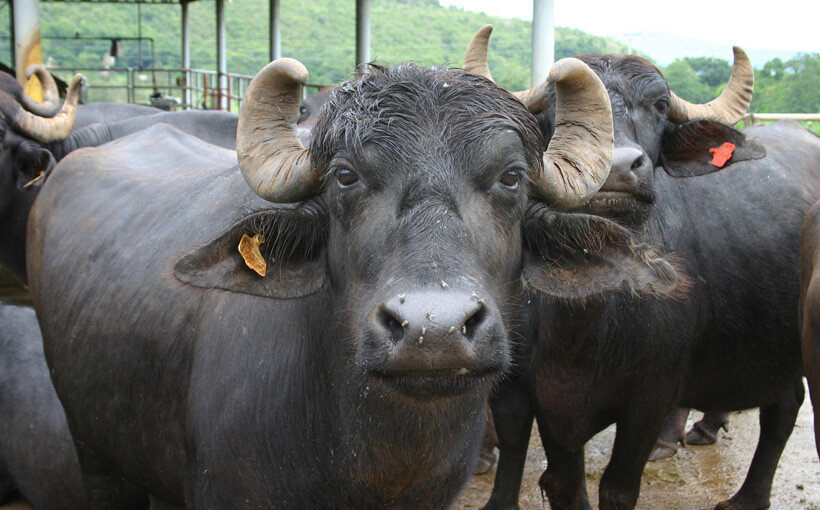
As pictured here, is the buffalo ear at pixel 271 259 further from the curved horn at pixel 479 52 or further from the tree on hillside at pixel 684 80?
the tree on hillside at pixel 684 80

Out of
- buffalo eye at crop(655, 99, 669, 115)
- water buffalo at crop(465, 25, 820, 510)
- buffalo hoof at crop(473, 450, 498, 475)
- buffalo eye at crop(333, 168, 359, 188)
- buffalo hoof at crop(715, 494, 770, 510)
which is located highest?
buffalo eye at crop(655, 99, 669, 115)

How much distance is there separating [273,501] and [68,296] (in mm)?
1790

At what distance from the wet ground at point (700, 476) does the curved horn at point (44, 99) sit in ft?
12.2

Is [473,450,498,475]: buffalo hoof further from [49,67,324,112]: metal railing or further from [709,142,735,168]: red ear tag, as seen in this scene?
[49,67,324,112]: metal railing

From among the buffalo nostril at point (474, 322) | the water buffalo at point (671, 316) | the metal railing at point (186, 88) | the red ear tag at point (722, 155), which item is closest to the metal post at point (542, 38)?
the water buffalo at point (671, 316)

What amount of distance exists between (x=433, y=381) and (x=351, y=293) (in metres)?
0.48

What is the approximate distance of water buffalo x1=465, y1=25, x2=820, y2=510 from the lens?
4.03 meters

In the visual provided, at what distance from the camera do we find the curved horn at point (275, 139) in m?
2.62

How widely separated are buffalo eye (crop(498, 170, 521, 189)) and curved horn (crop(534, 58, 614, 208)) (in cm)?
22

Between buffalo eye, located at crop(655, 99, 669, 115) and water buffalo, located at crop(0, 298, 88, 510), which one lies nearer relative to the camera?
buffalo eye, located at crop(655, 99, 669, 115)

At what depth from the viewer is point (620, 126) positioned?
3.89 meters

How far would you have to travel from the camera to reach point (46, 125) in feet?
20.9

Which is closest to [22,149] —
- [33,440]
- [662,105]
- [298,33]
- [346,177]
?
[33,440]

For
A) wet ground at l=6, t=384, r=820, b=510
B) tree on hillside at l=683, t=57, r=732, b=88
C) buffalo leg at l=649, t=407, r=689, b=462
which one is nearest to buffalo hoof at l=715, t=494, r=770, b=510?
wet ground at l=6, t=384, r=820, b=510
